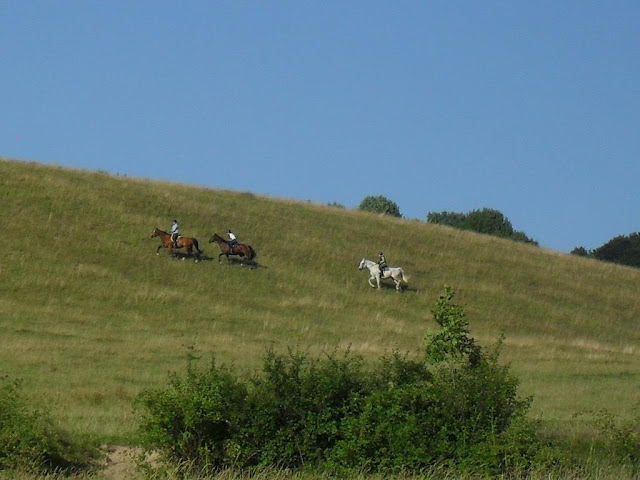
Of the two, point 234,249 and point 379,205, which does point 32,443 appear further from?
point 379,205

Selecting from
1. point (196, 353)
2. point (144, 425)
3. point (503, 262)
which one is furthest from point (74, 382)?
point (503, 262)

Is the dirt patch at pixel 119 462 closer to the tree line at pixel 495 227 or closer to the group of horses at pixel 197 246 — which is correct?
the group of horses at pixel 197 246

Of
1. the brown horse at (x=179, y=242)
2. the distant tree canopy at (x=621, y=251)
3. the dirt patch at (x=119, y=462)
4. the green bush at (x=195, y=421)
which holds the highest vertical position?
the distant tree canopy at (x=621, y=251)

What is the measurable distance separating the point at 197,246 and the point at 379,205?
7095 centimetres

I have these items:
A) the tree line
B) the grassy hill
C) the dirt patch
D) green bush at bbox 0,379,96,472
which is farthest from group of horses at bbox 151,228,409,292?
the tree line

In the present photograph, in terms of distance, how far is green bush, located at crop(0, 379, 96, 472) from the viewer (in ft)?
44.8

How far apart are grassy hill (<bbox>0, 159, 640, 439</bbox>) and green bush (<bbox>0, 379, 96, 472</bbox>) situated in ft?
4.17

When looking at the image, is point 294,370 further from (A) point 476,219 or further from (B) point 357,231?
(A) point 476,219

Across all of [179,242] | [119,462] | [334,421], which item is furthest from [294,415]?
[179,242]

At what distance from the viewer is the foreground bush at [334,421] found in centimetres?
1413

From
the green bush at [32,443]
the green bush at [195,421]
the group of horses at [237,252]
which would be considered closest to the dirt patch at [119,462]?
the green bush at [32,443]

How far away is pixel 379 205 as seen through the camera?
119688mm

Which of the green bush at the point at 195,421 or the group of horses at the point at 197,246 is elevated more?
the group of horses at the point at 197,246

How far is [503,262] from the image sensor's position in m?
63.9
